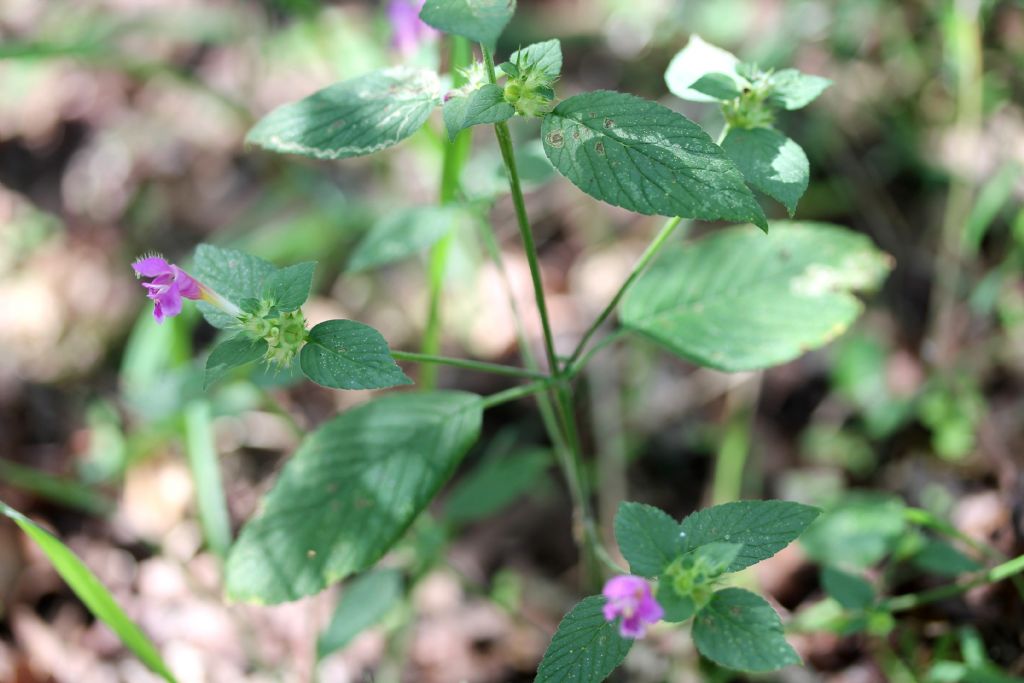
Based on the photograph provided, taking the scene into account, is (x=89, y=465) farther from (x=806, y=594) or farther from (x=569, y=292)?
(x=806, y=594)

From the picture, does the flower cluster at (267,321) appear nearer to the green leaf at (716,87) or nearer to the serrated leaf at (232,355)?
the serrated leaf at (232,355)

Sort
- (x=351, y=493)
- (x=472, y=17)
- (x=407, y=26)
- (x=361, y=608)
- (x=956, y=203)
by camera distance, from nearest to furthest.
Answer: (x=472, y=17) → (x=351, y=493) → (x=361, y=608) → (x=407, y=26) → (x=956, y=203)

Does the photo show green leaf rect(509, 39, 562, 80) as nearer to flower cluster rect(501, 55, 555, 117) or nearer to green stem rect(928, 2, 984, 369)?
flower cluster rect(501, 55, 555, 117)

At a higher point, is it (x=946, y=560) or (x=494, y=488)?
(x=946, y=560)

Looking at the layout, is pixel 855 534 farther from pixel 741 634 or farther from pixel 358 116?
pixel 358 116

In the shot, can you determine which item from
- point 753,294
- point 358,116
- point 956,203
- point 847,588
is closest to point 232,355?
point 358,116

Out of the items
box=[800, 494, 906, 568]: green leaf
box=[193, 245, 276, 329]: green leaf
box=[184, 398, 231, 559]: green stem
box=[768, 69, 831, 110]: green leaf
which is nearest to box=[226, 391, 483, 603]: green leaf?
box=[193, 245, 276, 329]: green leaf
